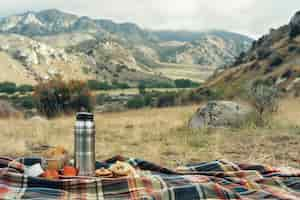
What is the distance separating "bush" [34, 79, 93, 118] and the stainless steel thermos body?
15604 mm

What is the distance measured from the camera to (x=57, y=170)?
11.3 feet

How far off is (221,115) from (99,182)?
751cm

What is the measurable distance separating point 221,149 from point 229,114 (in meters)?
3.60

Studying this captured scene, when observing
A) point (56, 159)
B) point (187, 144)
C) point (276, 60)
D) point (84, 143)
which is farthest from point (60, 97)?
point (276, 60)

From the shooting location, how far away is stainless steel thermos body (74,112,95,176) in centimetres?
331

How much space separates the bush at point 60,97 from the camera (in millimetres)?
19252

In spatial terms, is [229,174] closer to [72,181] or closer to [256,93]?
[72,181]

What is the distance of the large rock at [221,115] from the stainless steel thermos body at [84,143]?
702 cm

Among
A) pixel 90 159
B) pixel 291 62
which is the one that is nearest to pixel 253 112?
pixel 90 159

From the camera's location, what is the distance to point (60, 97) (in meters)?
19.9

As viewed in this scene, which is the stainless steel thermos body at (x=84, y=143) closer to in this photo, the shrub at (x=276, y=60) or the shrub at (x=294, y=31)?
the shrub at (x=276, y=60)

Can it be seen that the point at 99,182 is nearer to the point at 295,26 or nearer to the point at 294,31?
the point at 295,26

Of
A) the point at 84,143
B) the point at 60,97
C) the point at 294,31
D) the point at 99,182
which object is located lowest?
the point at 99,182

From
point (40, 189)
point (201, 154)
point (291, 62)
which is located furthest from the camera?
point (291, 62)
